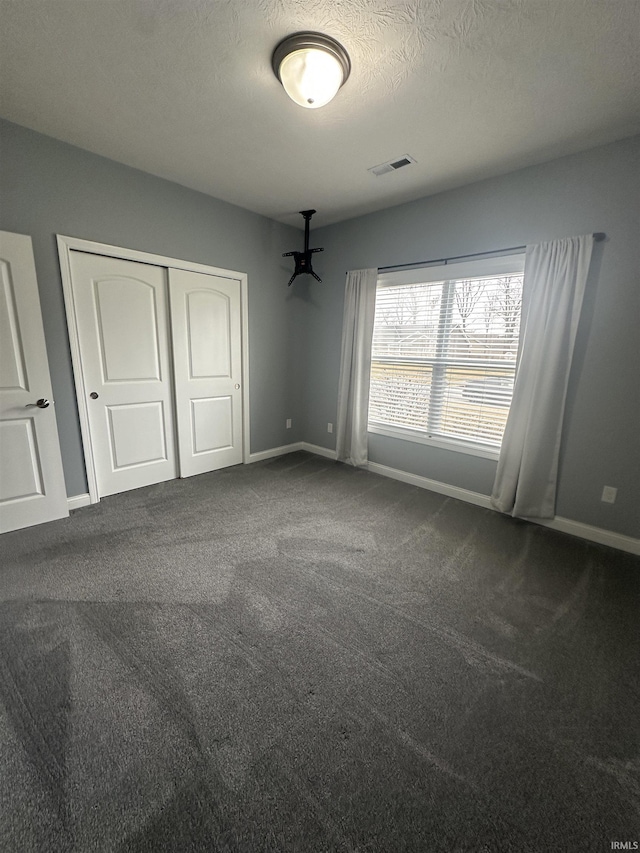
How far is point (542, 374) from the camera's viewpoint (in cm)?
255

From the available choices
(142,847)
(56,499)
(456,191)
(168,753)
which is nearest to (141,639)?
(168,753)

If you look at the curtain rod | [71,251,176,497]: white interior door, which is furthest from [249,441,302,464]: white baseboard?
the curtain rod

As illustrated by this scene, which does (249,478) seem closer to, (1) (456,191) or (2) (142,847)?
(2) (142,847)

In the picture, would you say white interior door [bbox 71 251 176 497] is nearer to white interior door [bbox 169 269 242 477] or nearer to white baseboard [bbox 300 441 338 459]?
white interior door [bbox 169 269 242 477]

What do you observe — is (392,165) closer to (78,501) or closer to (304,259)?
(304,259)

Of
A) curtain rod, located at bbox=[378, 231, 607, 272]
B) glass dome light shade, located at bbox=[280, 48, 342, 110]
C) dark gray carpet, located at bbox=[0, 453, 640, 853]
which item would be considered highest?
glass dome light shade, located at bbox=[280, 48, 342, 110]

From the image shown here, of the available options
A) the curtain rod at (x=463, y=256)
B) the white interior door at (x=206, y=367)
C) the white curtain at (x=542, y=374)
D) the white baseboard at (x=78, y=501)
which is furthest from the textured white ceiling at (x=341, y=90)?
the white baseboard at (x=78, y=501)

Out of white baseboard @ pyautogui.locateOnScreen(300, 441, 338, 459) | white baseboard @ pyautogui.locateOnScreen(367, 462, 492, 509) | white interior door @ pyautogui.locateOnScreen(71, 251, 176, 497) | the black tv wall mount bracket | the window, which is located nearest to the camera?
white interior door @ pyautogui.locateOnScreen(71, 251, 176, 497)

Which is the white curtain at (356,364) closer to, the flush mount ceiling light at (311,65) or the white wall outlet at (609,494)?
the flush mount ceiling light at (311,65)

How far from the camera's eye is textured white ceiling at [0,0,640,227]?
1.41 meters

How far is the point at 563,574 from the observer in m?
2.16

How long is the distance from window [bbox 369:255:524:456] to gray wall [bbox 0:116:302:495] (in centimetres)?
127

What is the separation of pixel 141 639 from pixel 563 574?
8.03ft

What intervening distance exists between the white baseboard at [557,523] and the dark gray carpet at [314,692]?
4.0 inches
